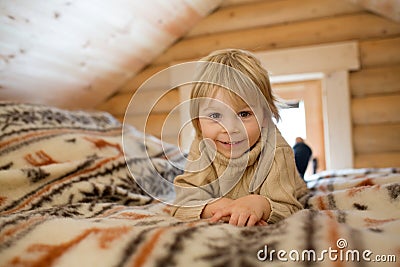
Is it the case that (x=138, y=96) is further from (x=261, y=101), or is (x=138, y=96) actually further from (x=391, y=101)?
(x=261, y=101)

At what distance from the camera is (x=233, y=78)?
0.92 metres

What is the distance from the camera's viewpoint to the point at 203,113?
3.11ft

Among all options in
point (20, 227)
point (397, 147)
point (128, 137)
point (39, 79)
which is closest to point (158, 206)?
point (20, 227)

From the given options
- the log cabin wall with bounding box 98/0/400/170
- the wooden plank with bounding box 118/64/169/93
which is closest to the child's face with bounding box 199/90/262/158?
the log cabin wall with bounding box 98/0/400/170

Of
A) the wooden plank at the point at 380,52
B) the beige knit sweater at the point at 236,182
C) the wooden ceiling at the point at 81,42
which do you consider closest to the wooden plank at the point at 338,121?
the wooden plank at the point at 380,52

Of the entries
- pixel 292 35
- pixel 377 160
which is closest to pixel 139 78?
pixel 292 35

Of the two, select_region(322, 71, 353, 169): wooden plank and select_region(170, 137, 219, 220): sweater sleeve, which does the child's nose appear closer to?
select_region(170, 137, 219, 220): sweater sleeve

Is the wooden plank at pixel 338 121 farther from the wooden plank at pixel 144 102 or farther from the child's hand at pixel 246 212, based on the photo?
the child's hand at pixel 246 212

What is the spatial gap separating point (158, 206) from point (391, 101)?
1.91 m

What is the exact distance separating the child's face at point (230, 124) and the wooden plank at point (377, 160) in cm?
179

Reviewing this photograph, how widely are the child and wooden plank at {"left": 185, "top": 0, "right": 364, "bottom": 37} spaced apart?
176 cm

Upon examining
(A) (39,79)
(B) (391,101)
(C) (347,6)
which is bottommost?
(B) (391,101)

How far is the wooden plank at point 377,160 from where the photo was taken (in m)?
2.42

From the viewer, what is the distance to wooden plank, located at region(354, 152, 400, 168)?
95.1 inches
